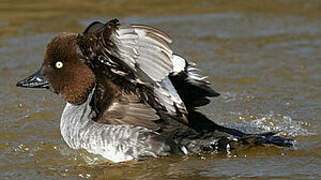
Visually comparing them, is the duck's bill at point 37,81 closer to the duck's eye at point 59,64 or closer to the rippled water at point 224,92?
the duck's eye at point 59,64

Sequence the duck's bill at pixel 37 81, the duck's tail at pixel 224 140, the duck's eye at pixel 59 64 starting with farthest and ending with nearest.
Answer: the duck's bill at pixel 37 81 → the duck's eye at pixel 59 64 → the duck's tail at pixel 224 140

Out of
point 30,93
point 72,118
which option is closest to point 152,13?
point 30,93

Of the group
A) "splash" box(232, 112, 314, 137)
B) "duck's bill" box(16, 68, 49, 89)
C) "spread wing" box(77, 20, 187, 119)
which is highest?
"spread wing" box(77, 20, 187, 119)

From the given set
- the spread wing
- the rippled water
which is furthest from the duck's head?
the spread wing

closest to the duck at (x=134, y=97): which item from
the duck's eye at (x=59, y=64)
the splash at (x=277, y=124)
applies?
the duck's eye at (x=59, y=64)

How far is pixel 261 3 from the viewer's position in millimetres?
12234

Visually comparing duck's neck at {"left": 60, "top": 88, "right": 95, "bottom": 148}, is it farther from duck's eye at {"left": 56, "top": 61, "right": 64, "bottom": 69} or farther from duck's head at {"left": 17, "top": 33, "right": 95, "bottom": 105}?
duck's eye at {"left": 56, "top": 61, "right": 64, "bottom": 69}

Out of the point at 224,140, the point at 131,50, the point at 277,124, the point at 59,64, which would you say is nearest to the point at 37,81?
the point at 59,64

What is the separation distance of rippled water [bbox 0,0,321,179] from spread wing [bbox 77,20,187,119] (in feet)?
2.94

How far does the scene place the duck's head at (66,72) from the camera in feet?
21.0

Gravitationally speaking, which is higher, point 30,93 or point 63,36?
point 63,36

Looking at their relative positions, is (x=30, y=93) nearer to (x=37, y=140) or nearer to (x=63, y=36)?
(x=37, y=140)

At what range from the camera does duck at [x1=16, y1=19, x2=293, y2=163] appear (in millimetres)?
5504

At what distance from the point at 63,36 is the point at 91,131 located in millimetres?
902
